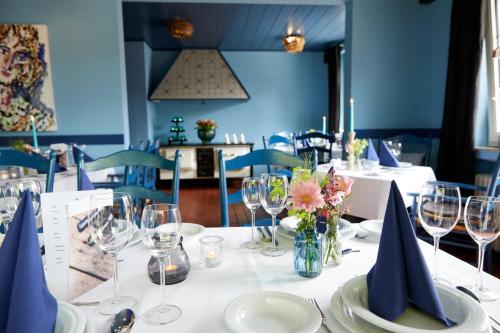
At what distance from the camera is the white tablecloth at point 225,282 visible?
56 centimetres

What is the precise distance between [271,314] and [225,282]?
0.16 m

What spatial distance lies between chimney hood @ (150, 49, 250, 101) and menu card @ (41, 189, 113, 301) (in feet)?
17.9

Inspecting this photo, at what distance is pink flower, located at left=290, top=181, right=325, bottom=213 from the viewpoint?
660mm

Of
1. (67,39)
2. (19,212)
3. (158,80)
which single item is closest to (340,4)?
(67,39)

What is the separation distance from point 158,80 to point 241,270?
5.93 metres

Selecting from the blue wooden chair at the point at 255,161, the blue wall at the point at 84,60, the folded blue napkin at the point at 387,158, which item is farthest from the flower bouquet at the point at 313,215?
the blue wall at the point at 84,60

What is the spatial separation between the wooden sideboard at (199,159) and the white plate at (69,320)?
4760 millimetres

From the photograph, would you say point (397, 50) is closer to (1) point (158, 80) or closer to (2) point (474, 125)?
(2) point (474, 125)

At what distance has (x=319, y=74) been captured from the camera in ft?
21.1

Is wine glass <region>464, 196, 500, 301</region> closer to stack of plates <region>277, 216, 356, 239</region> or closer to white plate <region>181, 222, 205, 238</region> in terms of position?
stack of plates <region>277, 216, 356, 239</region>

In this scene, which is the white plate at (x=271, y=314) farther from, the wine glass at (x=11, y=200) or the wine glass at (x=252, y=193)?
the wine glass at (x=11, y=200)

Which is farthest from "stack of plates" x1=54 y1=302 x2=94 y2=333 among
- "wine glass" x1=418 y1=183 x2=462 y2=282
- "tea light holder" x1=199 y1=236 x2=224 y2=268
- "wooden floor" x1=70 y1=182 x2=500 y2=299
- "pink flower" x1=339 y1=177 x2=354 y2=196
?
"wine glass" x1=418 y1=183 x2=462 y2=282

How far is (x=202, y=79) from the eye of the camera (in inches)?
235

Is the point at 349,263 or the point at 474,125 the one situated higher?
the point at 474,125
